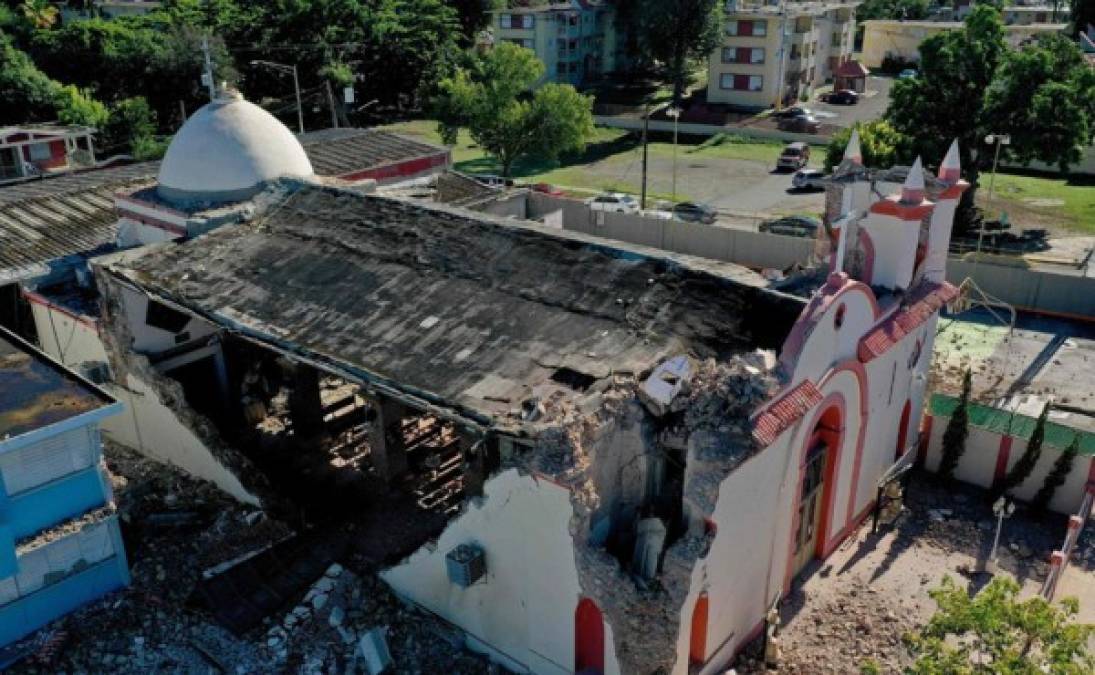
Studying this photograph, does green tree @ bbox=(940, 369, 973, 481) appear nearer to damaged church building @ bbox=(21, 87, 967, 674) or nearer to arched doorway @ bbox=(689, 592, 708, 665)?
damaged church building @ bbox=(21, 87, 967, 674)

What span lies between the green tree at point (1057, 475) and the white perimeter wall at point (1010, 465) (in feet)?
0.32

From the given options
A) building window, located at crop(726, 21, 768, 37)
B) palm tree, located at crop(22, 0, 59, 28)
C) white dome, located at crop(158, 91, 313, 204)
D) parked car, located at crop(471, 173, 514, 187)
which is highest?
palm tree, located at crop(22, 0, 59, 28)

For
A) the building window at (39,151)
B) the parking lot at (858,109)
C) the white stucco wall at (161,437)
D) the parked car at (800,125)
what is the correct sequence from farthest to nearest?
the parking lot at (858,109) → the parked car at (800,125) → the building window at (39,151) → the white stucco wall at (161,437)

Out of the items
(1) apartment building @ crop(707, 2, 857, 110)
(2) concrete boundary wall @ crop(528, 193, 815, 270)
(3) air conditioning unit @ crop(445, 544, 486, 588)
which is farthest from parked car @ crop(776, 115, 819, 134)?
(3) air conditioning unit @ crop(445, 544, 486, 588)

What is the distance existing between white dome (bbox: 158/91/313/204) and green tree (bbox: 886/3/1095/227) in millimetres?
24426

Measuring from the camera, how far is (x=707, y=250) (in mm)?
35375

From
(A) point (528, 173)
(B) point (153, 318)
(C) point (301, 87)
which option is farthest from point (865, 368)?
(C) point (301, 87)

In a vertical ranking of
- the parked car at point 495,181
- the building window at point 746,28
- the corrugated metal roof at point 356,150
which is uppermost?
the building window at point 746,28

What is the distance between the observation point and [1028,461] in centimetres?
1862

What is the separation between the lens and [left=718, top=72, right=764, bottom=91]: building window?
208 feet

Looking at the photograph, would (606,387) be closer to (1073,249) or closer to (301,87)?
(1073,249)

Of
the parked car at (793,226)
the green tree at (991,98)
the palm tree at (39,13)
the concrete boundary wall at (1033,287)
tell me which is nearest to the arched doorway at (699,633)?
the concrete boundary wall at (1033,287)

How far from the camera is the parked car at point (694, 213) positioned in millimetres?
39562

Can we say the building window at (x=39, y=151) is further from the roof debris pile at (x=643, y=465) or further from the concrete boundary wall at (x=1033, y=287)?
the roof debris pile at (x=643, y=465)
